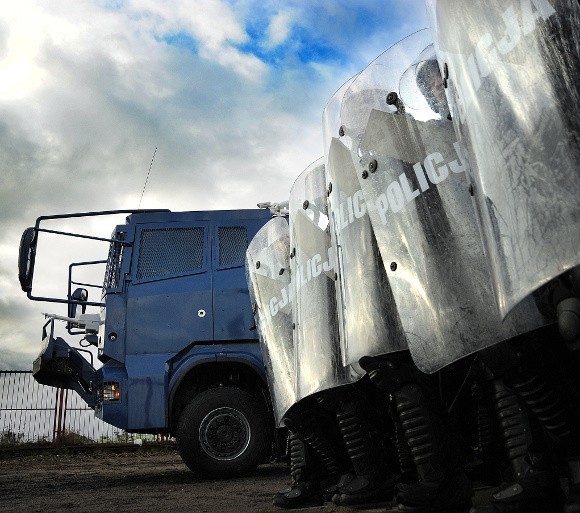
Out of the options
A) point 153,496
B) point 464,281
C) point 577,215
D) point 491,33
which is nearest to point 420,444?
point 464,281

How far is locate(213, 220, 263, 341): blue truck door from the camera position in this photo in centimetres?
704

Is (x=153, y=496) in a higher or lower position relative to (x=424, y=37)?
lower

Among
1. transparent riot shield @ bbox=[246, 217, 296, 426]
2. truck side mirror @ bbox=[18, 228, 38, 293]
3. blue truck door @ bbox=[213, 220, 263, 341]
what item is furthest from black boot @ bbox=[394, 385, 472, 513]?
truck side mirror @ bbox=[18, 228, 38, 293]

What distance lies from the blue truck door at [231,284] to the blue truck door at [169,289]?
84mm

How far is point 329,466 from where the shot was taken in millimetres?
3920

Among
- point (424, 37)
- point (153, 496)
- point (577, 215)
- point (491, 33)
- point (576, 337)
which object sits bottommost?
point (153, 496)

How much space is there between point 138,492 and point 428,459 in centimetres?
404

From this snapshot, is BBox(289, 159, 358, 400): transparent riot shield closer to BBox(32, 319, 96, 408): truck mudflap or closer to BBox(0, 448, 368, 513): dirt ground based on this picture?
BBox(0, 448, 368, 513): dirt ground

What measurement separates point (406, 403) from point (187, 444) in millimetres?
4378

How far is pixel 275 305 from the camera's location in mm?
4191

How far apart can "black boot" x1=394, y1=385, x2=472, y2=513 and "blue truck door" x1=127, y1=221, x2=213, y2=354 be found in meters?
4.60

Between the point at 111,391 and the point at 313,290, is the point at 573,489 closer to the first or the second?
the point at 313,290

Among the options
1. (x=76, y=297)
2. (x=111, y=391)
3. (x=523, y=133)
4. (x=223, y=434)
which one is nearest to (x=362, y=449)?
(x=523, y=133)

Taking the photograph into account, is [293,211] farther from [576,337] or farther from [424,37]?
[576,337]
